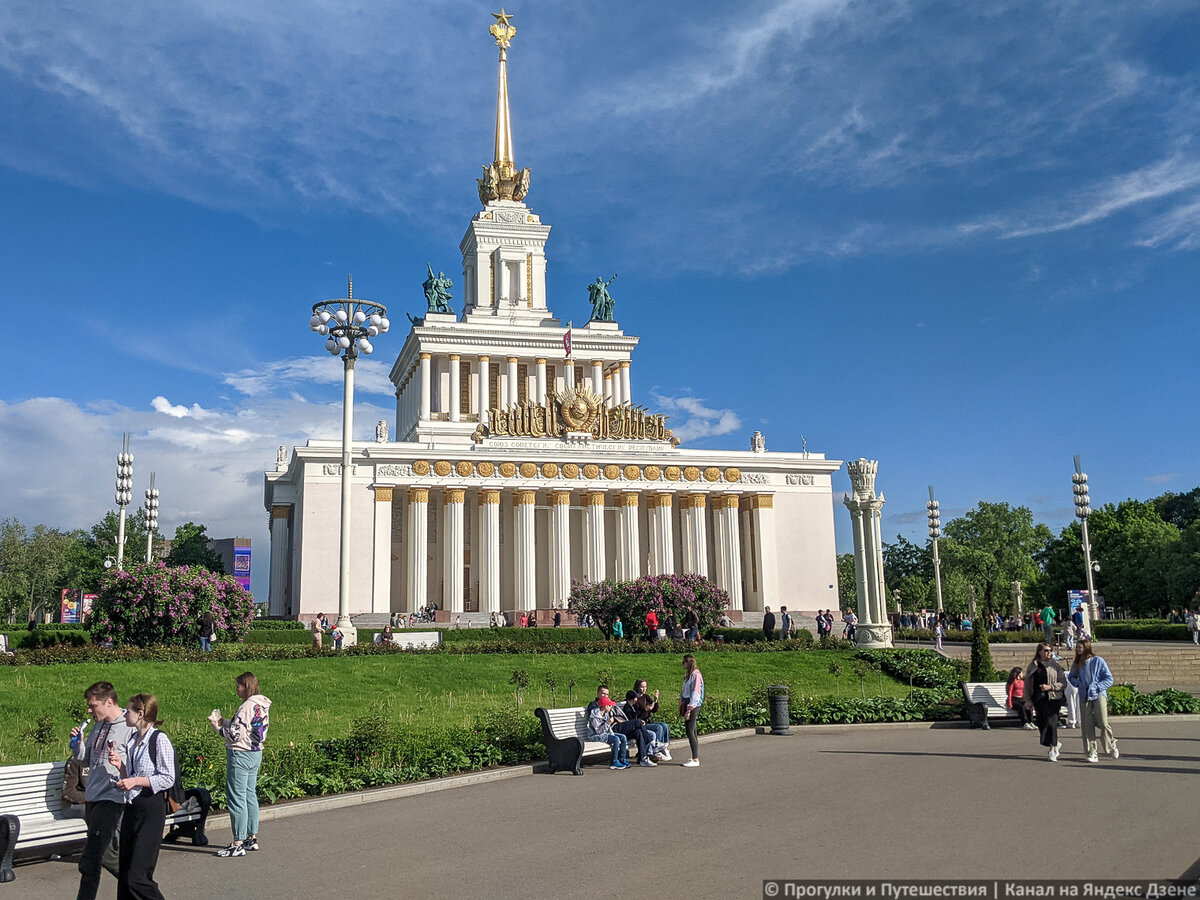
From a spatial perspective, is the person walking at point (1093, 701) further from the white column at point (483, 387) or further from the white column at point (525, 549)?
the white column at point (483, 387)

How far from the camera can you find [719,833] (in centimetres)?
946

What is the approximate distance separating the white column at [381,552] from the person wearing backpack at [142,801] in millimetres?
43368

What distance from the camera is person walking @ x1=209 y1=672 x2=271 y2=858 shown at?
364 inches

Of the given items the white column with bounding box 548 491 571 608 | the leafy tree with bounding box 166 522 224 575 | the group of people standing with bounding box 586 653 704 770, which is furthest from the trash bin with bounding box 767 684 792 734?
the leafy tree with bounding box 166 522 224 575

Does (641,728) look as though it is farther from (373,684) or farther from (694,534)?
(694,534)

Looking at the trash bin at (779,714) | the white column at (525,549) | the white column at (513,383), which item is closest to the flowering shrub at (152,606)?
the trash bin at (779,714)

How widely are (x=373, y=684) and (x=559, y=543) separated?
31435mm

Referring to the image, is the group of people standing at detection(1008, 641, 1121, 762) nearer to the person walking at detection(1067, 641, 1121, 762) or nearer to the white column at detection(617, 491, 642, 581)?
the person walking at detection(1067, 641, 1121, 762)

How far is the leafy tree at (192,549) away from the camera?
271ft

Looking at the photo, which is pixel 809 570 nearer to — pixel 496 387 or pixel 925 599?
pixel 496 387

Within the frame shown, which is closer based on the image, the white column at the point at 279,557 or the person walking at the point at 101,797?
the person walking at the point at 101,797

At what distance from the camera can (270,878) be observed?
8.35 metres

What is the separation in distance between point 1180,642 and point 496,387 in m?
40.2

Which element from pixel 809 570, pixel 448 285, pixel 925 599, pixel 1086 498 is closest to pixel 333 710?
pixel 1086 498
